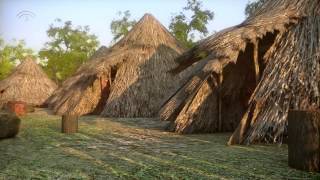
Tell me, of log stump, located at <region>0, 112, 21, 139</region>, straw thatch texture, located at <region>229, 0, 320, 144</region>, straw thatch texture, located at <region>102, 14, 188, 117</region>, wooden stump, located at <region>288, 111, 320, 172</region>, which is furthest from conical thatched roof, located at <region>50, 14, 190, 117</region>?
wooden stump, located at <region>288, 111, 320, 172</region>

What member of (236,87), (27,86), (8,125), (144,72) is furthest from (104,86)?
(27,86)

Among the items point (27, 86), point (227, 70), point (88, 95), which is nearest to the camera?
point (227, 70)

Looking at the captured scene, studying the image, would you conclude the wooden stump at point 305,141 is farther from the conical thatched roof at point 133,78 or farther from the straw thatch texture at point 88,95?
the straw thatch texture at point 88,95

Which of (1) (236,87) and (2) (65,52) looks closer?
(1) (236,87)

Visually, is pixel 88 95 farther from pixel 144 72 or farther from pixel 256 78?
Result: pixel 256 78

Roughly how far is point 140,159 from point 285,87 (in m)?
2.83

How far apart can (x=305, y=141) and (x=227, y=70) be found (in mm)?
4207

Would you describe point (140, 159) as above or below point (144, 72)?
below

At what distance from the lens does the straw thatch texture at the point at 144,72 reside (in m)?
13.4

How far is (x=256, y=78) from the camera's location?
23.2 ft

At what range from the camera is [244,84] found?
834 centimetres

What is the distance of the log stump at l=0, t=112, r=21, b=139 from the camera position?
6641mm

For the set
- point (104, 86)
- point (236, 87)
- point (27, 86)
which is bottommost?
point (236, 87)

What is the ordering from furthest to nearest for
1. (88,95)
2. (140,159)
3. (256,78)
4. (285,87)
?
(88,95)
(256,78)
(285,87)
(140,159)
